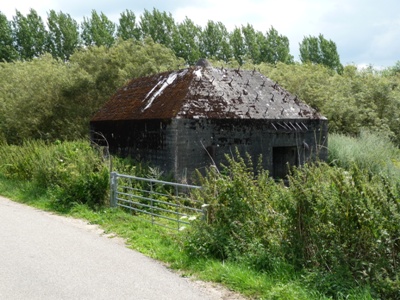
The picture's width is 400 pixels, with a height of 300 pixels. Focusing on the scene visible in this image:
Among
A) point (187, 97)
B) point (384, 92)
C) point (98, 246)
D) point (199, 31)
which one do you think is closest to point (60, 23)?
point (199, 31)

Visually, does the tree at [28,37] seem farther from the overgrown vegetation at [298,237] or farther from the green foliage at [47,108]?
the overgrown vegetation at [298,237]

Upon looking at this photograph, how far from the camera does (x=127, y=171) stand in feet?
43.7

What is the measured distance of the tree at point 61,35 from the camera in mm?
48281

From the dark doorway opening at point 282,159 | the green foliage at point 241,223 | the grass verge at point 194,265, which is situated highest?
the dark doorway opening at point 282,159

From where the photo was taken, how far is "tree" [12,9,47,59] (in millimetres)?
48094

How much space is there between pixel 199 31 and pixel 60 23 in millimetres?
14591

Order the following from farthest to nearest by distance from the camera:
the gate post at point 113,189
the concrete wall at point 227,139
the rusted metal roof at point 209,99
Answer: the rusted metal roof at point 209,99, the concrete wall at point 227,139, the gate post at point 113,189

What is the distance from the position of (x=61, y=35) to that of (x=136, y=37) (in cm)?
776

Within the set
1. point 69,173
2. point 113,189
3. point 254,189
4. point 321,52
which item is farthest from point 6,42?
point 254,189

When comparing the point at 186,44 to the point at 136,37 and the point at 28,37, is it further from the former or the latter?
the point at 28,37

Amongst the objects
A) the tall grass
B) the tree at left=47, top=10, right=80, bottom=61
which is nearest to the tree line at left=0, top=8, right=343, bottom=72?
the tree at left=47, top=10, right=80, bottom=61

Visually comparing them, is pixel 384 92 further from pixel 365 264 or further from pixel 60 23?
pixel 60 23

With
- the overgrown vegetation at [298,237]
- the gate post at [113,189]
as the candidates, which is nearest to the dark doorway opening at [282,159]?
the gate post at [113,189]

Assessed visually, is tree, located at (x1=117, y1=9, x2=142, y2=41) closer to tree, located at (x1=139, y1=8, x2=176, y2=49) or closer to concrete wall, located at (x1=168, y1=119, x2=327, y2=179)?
tree, located at (x1=139, y1=8, x2=176, y2=49)
